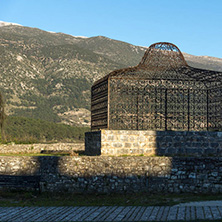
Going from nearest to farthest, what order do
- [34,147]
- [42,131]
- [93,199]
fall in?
[93,199] → [34,147] → [42,131]

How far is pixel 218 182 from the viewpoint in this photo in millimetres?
14406

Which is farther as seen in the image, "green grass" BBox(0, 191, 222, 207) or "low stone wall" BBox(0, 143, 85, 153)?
"low stone wall" BBox(0, 143, 85, 153)

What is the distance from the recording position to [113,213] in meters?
10.9

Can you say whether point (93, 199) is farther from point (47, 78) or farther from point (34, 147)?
point (47, 78)

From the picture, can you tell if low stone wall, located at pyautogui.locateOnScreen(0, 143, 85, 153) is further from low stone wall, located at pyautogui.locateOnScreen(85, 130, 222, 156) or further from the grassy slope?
the grassy slope

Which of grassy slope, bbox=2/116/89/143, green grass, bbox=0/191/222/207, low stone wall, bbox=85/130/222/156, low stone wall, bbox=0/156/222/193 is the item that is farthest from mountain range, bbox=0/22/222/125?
green grass, bbox=0/191/222/207

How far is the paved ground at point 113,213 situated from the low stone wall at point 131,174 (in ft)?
8.90

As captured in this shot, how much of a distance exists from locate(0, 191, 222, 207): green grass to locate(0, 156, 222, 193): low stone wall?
0.34 meters

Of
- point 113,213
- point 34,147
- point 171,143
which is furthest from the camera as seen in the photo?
point 34,147

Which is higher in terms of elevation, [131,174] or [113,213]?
[131,174]

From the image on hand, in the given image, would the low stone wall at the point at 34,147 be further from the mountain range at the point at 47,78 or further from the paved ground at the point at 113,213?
the mountain range at the point at 47,78

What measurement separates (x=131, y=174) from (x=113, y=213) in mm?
3992

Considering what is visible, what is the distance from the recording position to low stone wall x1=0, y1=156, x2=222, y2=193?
572 inches

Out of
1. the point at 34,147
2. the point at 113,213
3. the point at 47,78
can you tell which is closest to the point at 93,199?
the point at 113,213
